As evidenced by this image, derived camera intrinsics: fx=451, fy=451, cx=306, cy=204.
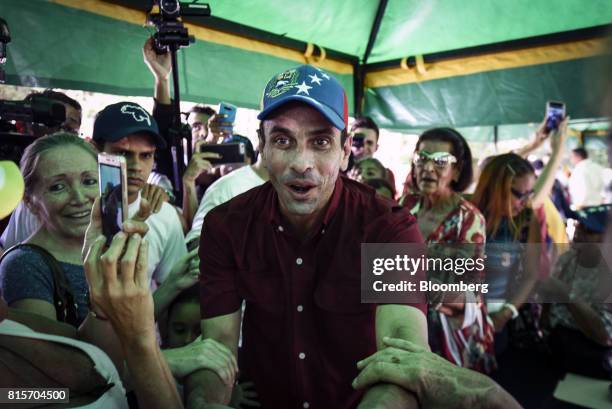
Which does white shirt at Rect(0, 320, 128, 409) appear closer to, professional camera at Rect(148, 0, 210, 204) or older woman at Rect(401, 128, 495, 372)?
professional camera at Rect(148, 0, 210, 204)

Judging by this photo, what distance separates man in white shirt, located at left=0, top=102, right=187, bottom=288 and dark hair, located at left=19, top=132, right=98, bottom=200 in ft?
0.47

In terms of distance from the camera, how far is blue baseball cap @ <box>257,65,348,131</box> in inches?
47.6

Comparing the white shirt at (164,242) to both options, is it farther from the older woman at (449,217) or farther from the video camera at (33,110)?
the older woman at (449,217)

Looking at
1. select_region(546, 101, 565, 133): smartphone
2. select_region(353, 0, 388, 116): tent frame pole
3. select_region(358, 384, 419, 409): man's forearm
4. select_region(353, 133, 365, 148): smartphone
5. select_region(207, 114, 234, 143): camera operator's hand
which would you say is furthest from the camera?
select_region(353, 0, 388, 116): tent frame pole

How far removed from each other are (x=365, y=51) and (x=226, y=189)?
2.61m

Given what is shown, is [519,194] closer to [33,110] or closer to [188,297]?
[188,297]

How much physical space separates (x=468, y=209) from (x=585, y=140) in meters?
2.66

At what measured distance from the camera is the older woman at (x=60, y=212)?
123cm

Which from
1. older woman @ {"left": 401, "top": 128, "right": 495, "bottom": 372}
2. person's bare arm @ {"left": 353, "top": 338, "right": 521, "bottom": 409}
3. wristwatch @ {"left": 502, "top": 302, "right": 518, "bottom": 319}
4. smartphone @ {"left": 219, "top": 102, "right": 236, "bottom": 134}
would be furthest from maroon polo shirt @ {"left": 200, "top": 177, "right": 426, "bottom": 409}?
wristwatch @ {"left": 502, "top": 302, "right": 518, "bottom": 319}

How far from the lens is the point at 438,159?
7.61 feet

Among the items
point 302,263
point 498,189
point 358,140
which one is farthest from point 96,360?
point 358,140

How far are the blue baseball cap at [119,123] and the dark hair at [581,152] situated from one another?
454cm

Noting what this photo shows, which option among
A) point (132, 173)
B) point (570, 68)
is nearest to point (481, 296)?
point (132, 173)

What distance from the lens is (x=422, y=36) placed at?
402 cm
